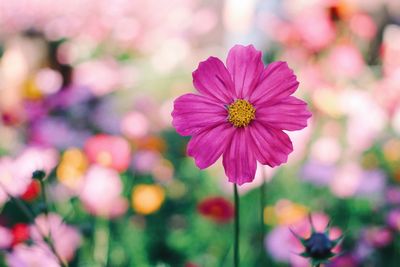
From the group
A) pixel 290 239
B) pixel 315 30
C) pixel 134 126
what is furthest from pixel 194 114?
pixel 315 30

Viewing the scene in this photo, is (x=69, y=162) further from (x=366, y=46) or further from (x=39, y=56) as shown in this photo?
(x=366, y=46)

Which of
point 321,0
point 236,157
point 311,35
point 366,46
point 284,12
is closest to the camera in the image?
point 236,157

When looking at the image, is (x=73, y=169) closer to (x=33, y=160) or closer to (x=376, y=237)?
(x=33, y=160)

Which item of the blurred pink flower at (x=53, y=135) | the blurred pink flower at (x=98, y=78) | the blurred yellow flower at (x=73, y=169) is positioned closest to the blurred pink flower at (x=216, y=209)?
the blurred yellow flower at (x=73, y=169)

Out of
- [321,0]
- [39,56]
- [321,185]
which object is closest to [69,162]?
[321,185]

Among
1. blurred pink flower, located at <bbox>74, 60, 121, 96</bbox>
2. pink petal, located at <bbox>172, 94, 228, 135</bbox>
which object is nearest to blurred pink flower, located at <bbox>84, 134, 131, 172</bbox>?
blurred pink flower, located at <bbox>74, 60, 121, 96</bbox>
